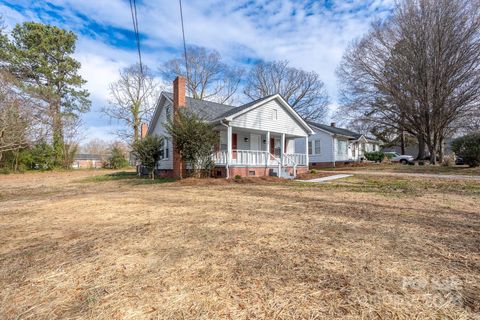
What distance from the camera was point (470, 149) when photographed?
1648cm

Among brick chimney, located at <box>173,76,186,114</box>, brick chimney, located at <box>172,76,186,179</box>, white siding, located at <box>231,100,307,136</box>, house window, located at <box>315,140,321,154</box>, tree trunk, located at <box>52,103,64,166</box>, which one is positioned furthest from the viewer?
house window, located at <box>315,140,321,154</box>

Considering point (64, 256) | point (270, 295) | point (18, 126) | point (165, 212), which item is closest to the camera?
point (270, 295)

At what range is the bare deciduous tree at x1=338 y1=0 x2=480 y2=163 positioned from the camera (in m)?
18.4

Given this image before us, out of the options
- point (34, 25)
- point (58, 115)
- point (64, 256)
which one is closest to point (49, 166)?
point (58, 115)

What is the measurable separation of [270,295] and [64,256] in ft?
8.52

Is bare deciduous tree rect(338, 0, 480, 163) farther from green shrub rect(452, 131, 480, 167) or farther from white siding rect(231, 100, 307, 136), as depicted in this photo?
white siding rect(231, 100, 307, 136)

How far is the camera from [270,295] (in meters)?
2.02

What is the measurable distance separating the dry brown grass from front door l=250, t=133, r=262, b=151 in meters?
12.8

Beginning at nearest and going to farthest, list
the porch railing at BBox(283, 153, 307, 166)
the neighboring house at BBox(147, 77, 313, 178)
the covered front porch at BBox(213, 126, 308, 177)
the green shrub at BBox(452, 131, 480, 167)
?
the covered front porch at BBox(213, 126, 308, 177) < the neighboring house at BBox(147, 77, 313, 178) < the green shrub at BBox(452, 131, 480, 167) < the porch railing at BBox(283, 153, 307, 166)

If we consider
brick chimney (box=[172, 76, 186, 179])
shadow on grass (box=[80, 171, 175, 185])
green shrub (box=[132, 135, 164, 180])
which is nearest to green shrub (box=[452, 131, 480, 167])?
brick chimney (box=[172, 76, 186, 179])

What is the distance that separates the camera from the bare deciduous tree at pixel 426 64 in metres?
18.4

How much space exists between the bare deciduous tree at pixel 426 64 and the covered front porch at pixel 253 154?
1174 centimetres

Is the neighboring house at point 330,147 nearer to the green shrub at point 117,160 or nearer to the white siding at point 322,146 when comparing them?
the white siding at point 322,146

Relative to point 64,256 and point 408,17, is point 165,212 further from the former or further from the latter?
point 408,17
